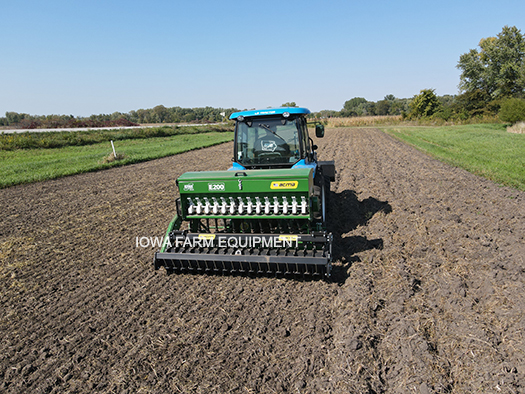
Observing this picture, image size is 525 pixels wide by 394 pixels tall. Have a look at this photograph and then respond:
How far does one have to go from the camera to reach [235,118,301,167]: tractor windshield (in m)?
6.39

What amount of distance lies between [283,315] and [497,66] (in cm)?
6775

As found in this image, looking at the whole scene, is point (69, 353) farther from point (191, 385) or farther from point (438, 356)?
point (438, 356)

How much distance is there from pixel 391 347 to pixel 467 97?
206 ft

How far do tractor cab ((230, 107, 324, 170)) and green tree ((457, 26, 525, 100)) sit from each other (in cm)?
5786

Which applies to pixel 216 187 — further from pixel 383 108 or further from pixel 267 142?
pixel 383 108

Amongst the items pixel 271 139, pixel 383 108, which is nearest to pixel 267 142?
pixel 271 139

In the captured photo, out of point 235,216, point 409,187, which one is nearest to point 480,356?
point 235,216

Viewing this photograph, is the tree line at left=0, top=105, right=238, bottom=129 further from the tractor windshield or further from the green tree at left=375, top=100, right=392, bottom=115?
the green tree at left=375, top=100, right=392, bottom=115

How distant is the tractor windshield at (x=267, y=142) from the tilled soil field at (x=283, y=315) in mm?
1916

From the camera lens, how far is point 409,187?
10695 millimetres

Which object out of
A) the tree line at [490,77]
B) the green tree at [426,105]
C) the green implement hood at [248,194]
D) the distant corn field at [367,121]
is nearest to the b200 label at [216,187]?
the green implement hood at [248,194]

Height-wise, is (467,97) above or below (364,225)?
above

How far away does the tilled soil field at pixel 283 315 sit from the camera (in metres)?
3.29

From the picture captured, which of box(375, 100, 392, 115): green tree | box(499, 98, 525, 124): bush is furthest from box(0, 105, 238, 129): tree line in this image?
box(375, 100, 392, 115): green tree
